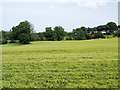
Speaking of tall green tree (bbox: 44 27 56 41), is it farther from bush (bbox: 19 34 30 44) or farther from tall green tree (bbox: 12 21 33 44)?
bush (bbox: 19 34 30 44)

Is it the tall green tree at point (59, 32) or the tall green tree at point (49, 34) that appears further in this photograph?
the tall green tree at point (59, 32)

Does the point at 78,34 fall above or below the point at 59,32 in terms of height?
below

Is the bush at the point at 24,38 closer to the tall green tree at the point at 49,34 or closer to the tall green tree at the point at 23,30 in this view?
the tall green tree at the point at 23,30

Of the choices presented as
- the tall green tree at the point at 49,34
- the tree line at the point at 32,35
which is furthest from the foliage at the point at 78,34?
the tall green tree at the point at 49,34

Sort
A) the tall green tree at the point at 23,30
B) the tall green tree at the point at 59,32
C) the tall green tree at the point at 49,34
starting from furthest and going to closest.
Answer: the tall green tree at the point at 59,32, the tall green tree at the point at 49,34, the tall green tree at the point at 23,30

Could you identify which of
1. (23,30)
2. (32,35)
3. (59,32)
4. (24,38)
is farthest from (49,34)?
(24,38)

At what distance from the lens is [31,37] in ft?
124

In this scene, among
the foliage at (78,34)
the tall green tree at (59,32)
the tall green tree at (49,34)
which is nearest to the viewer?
the tall green tree at (49,34)

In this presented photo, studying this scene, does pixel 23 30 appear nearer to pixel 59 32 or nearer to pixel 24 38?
pixel 24 38

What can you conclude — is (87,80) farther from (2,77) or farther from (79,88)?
(2,77)

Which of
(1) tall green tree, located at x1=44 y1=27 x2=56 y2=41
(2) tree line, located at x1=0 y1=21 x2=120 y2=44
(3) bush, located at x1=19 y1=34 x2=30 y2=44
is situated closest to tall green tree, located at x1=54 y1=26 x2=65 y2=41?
(2) tree line, located at x1=0 y1=21 x2=120 y2=44

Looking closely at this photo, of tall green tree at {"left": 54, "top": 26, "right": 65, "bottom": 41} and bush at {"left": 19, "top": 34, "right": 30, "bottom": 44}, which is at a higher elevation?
tall green tree at {"left": 54, "top": 26, "right": 65, "bottom": 41}

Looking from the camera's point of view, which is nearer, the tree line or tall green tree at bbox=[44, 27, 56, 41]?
the tree line

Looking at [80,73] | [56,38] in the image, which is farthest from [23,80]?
[56,38]
